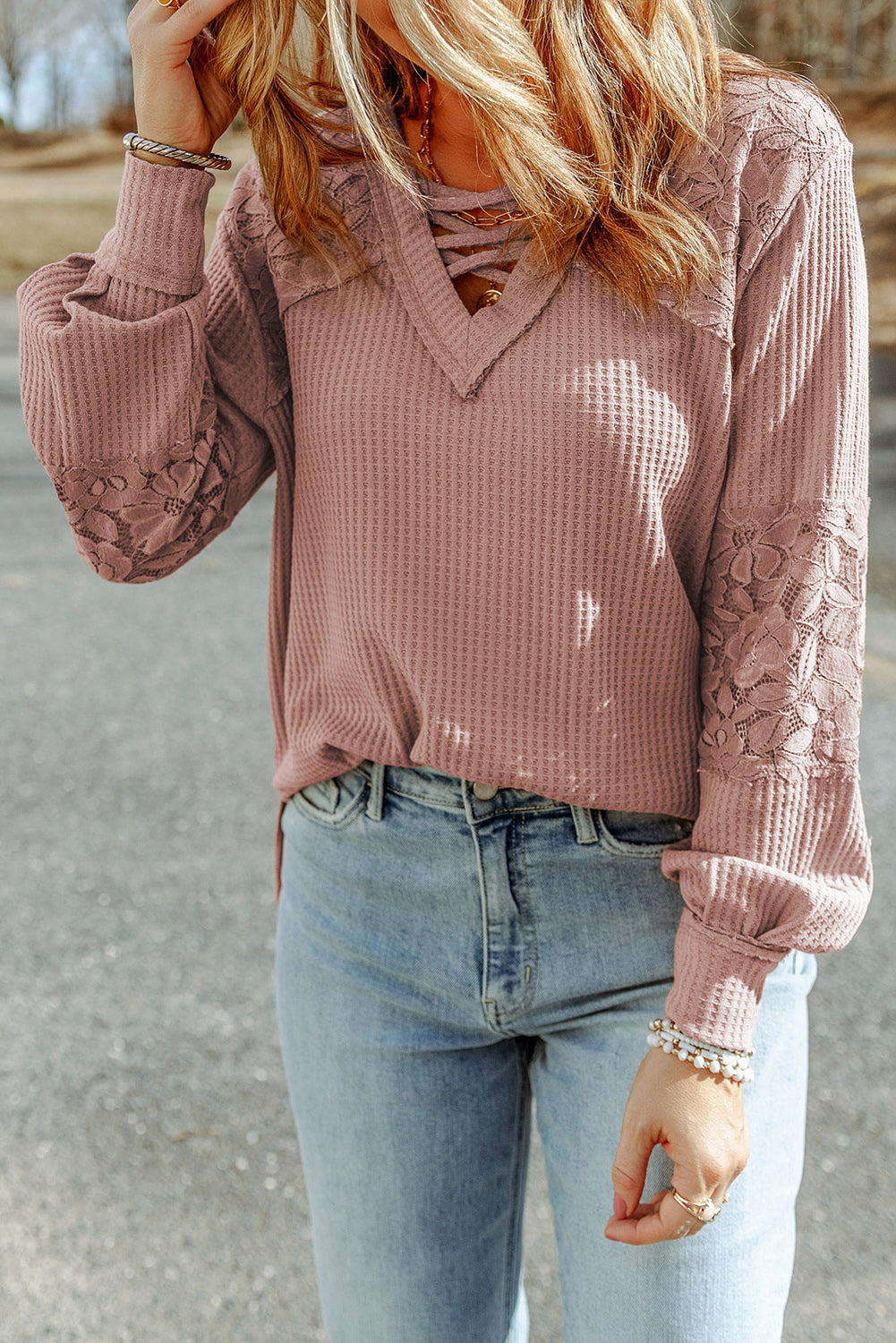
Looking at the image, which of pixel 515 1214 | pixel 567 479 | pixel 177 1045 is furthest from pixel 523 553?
pixel 177 1045

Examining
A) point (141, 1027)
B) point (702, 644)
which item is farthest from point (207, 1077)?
point (702, 644)

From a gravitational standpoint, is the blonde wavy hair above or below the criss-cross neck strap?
above

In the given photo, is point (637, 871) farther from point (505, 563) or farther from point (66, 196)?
point (66, 196)

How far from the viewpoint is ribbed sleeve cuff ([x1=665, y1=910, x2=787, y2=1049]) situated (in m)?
1.08

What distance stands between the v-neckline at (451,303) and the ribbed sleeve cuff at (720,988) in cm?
56

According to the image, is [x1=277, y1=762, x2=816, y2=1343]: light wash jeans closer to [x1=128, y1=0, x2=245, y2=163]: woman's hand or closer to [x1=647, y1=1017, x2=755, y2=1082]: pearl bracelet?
[x1=647, y1=1017, x2=755, y2=1082]: pearl bracelet

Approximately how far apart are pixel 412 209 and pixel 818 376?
434 millimetres

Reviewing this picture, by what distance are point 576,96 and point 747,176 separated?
18 cm

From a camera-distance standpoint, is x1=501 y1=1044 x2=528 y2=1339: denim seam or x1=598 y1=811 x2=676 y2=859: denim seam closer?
x1=598 y1=811 x2=676 y2=859: denim seam

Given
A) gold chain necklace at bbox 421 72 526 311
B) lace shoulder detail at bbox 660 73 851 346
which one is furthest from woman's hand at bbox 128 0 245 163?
lace shoulder detail at bbox 660 73 851 346

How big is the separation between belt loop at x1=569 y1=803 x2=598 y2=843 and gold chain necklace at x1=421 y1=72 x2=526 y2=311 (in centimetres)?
49

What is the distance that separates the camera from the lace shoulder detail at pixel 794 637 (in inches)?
42.4

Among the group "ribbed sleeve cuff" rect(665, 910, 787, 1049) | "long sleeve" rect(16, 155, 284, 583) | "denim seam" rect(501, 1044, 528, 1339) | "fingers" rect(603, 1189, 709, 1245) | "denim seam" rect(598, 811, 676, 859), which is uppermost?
"long sleeve" rect(16, 155, 284, 583)

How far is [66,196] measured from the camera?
17344 millimetres
